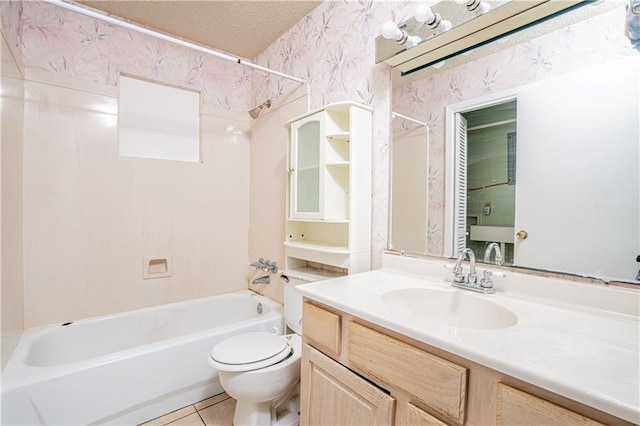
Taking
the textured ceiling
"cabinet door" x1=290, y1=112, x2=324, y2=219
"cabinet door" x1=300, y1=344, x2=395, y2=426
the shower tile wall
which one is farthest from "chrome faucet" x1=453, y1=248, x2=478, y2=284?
the shower tile wall

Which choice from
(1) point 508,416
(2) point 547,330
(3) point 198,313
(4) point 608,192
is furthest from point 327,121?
(3) point 198,313

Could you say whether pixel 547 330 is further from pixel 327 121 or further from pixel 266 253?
pixel 266 253

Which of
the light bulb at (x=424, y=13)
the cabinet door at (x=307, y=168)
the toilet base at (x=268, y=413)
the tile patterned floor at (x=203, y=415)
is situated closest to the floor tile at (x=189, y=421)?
the tile patterned floor at (x=203, y=415)

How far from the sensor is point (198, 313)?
227cm

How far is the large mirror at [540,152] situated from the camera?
0.89 meters

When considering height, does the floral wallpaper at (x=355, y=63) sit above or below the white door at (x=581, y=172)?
above

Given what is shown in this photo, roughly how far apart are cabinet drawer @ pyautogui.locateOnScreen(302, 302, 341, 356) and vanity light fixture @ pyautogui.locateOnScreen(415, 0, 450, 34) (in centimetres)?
120

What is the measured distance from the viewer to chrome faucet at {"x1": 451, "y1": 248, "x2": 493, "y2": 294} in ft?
3.58

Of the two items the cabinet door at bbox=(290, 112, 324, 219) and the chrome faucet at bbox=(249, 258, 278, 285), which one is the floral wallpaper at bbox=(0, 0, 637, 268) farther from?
the chrome faucet at bbox=(249, 258, 278, 285)

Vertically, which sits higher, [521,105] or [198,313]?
[521,105]

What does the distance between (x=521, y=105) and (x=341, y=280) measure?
96cm

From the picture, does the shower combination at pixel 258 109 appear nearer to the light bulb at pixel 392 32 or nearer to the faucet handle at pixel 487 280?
the light bulb at pixel 392 32

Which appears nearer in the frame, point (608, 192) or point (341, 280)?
point (608, 192)

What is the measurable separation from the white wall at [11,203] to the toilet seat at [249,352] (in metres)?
0.94
